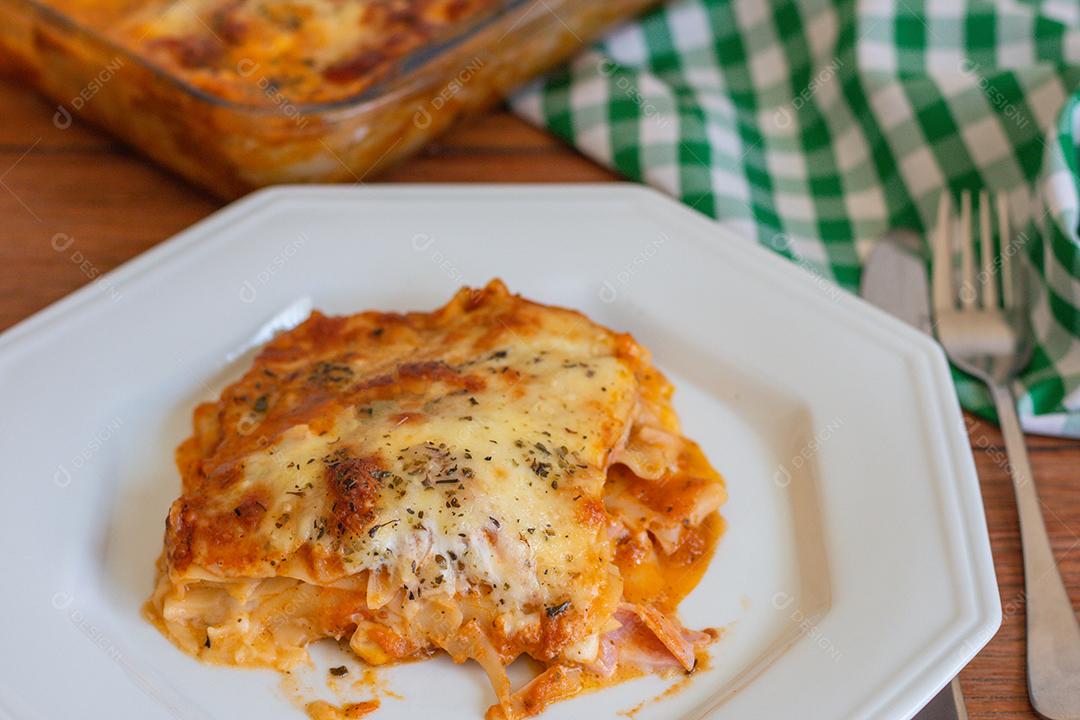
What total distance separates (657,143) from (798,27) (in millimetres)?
735

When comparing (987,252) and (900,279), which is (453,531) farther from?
(987,252)

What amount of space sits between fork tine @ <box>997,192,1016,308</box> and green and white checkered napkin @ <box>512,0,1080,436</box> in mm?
55

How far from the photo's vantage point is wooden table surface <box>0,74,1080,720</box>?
2.59 m

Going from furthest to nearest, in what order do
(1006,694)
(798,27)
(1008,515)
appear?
(798,27) → (1008,515) → (1006,694)

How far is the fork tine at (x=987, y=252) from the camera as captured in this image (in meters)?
2.93

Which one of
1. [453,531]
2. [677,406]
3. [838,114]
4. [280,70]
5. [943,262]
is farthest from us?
[838,114]

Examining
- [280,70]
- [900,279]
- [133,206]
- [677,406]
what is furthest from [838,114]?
[133,206]

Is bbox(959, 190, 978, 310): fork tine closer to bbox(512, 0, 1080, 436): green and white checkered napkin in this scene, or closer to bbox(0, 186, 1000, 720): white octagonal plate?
bbox(512, 0, 1080, 436): green and white checkered napkin

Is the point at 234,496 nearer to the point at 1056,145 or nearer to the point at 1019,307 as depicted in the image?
the point at 1019,307

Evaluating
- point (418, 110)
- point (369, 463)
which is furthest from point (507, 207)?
point (369, 463)

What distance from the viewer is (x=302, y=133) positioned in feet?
9.41

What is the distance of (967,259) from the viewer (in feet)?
9.78

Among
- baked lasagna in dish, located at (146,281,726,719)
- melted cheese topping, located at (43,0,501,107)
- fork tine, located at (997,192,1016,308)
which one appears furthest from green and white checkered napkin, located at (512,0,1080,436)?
baked lasagna in dish, located at (146,281,726,719)

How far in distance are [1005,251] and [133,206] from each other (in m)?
2.33
